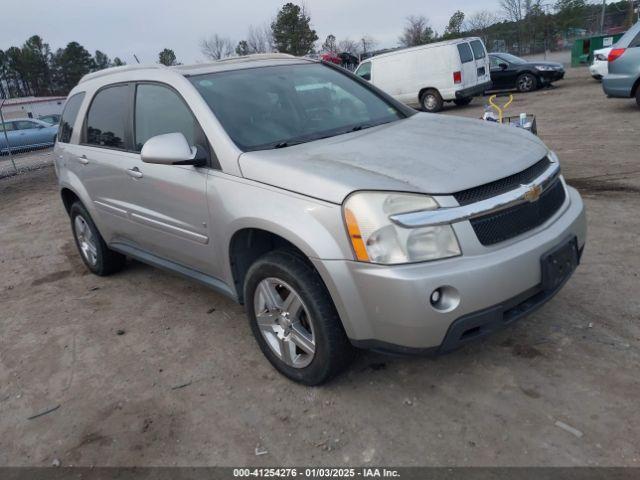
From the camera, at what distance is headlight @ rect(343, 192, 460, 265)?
240 cm

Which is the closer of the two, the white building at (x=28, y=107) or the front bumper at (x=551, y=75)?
the front bumper at (x=551, y=75)

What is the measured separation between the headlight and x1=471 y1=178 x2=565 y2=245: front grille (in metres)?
0.18

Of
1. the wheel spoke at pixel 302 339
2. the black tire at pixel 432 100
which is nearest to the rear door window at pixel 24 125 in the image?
the black tire at pixel 432 100

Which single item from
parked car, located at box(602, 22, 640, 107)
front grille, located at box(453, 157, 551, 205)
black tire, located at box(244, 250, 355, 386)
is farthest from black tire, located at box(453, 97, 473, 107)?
black tire, located at box(244, 250, 355, 386)

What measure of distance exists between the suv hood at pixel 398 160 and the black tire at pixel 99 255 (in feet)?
8.14

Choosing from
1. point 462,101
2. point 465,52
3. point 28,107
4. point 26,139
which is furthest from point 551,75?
point 28,107

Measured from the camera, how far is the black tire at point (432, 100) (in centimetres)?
1606

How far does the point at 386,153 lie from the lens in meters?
2.87

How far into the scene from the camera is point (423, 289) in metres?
2.34

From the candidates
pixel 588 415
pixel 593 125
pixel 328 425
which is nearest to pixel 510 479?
pixel 588 415

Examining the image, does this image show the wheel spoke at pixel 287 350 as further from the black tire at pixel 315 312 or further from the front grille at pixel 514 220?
the front grille at pixel 514 220

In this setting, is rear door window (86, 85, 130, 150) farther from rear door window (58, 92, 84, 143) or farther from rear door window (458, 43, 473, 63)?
rear door window (458, 43, 473, 63)

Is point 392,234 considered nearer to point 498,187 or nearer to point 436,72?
point 498,187

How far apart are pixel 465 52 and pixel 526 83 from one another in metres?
3.56
